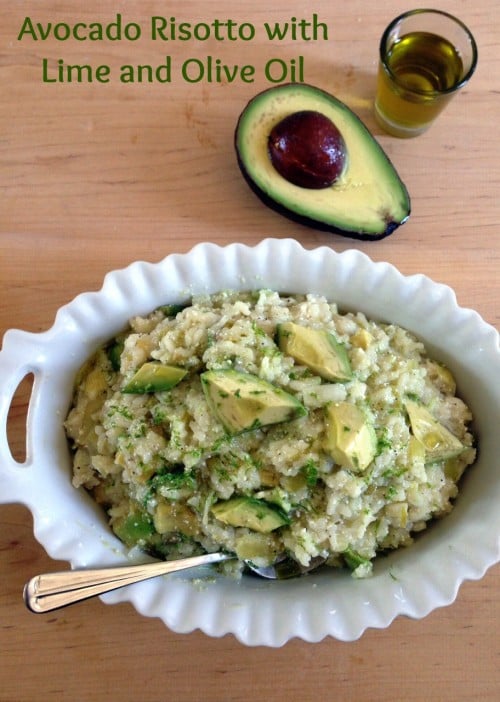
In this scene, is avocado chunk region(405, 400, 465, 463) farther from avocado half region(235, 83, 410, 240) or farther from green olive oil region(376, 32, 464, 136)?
green olive oil region(376, 32, 464, 136)

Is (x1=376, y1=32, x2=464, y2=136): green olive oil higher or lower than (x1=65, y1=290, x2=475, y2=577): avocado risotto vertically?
higher

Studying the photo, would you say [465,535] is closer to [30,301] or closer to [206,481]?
[206,481]

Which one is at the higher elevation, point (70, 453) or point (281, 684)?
point (70, 453)

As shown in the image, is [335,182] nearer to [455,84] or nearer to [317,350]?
[455,84]

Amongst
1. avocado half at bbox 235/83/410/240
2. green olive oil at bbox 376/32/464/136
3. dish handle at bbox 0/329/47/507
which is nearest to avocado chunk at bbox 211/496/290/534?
dish handle at bbox 0/329/47/507

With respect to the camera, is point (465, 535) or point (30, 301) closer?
point (465, 535)

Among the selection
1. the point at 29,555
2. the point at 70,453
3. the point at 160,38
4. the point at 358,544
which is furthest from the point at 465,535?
the point at 160,38
